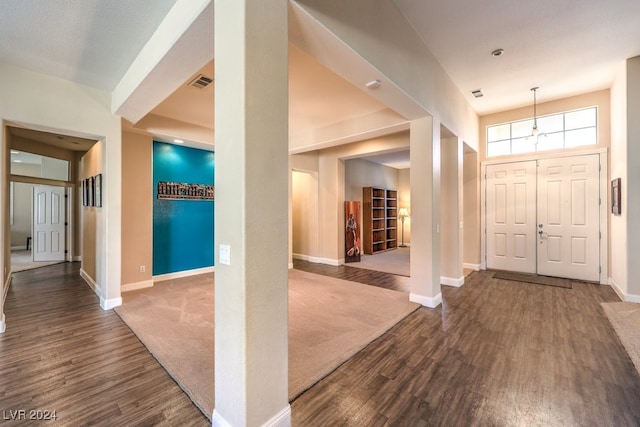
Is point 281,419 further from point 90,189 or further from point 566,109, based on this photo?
point 566,109

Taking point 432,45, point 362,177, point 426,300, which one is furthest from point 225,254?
point 362,177

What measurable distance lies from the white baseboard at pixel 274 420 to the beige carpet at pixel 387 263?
14.1 ft

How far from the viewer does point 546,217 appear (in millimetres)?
5203

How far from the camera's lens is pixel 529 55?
364 cm

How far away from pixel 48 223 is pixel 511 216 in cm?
1094

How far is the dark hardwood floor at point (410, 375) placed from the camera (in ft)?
5.81

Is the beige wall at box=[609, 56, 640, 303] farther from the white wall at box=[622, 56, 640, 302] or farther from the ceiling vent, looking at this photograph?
the ceiling vent

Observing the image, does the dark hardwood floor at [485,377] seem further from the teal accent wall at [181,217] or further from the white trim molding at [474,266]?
the teal accent wall at [181,217]

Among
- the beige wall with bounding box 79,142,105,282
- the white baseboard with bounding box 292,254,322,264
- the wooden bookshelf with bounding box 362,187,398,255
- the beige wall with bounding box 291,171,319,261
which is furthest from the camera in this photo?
the wooden bookshelf with bounding box 362,187,398,255

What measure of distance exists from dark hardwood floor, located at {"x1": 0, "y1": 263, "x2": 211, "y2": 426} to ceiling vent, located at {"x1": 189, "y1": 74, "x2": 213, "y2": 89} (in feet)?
9.76

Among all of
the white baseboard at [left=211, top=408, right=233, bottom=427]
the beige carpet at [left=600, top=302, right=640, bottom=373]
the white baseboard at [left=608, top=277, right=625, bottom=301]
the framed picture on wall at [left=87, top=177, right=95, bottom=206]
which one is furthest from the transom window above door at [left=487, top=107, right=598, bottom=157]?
the framed picture on wall at [left=87, top=177, right=95, bottom=206]

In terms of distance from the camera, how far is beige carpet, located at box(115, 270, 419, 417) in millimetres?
2211

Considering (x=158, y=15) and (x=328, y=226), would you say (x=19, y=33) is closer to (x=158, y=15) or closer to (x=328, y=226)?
(x=158, y=15)

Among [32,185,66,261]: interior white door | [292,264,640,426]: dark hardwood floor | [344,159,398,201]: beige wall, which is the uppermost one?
[344,159,398,201]: beige wall
